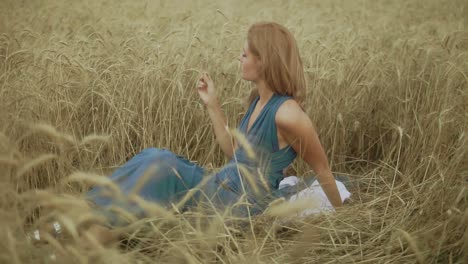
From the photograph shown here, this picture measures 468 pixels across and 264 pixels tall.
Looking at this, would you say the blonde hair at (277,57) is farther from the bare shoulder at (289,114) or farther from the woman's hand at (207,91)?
the woman's hand at (207,91)

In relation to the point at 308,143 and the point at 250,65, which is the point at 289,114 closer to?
the point at 308,143

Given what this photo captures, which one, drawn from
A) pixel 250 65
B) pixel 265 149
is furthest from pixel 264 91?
pixel 265 149

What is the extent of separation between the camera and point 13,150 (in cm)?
122

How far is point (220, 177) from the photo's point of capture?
1942 mm

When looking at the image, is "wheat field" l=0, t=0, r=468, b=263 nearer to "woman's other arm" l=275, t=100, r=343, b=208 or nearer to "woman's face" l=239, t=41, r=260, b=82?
"woman's other arm" l=275, t=100, r=343, b=208

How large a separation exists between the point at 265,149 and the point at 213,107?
12.0 inches

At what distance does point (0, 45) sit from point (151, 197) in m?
1.80

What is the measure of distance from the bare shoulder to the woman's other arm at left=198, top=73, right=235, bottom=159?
29 centimetres

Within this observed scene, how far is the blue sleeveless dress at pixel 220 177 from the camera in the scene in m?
1.69

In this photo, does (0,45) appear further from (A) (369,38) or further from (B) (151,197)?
(A) (369,38)

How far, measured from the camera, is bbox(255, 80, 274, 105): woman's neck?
2.00m

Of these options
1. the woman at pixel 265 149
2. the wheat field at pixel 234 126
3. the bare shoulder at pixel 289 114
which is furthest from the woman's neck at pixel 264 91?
the wheat field at pixel 234 126

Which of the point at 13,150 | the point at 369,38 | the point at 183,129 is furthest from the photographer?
the point at 369,38

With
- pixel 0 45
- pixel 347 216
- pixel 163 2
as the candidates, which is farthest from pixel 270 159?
pixel 163 2
